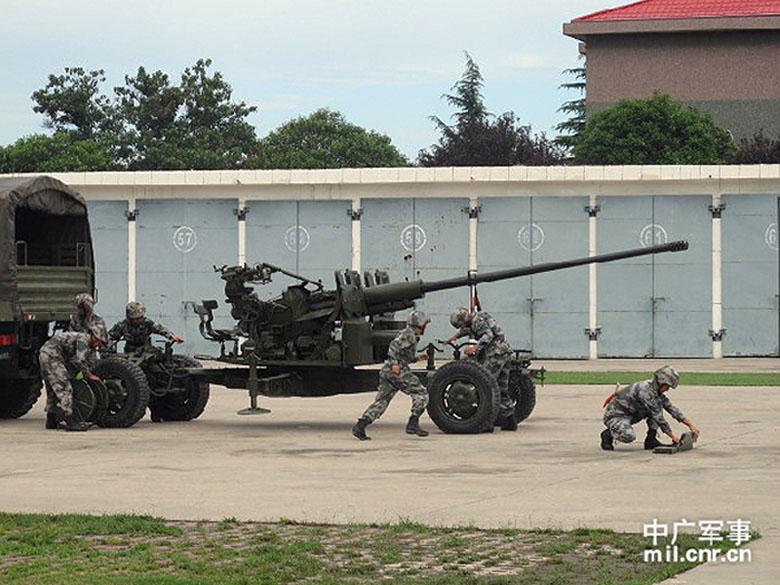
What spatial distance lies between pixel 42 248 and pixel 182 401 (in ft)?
9.79

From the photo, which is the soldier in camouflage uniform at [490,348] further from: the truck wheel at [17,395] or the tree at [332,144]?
the tree at [332,144]

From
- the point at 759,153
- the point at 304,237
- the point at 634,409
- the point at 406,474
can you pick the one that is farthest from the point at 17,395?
the point at 759,153

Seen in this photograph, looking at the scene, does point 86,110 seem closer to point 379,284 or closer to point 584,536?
point 379,284

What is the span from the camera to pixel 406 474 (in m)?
14.6

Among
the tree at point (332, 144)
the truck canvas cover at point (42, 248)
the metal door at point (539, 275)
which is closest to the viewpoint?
the truck canvas cover at point (42, 248)

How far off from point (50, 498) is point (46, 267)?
8002 mm

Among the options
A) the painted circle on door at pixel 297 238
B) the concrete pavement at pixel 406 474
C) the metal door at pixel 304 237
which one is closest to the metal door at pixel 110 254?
the metal door at pixel 304 237

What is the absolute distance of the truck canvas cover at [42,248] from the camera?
778 inches

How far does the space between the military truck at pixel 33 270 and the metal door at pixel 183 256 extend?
495 inches

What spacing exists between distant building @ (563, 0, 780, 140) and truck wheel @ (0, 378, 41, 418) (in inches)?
1933

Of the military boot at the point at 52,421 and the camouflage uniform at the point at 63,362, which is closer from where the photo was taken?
the camouflage uniform at the point at 63,362

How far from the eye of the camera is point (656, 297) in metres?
33.3

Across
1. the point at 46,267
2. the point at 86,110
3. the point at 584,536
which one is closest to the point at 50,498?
the point at 584,536

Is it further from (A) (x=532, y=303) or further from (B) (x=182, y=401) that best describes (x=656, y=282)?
(B) (x=182, y=401)
